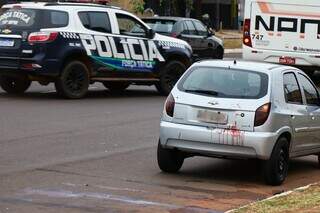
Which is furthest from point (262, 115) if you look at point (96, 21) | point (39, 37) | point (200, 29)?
point (200, 29)

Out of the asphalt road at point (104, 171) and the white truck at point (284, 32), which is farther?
the white truck at point (284, 32)

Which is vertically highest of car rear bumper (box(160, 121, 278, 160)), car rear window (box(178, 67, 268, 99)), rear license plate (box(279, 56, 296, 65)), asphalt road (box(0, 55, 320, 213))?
car rear window (box(178, 67, 268, 99))

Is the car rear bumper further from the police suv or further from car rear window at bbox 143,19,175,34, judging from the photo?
car rear window at bbox 143,19,175,34

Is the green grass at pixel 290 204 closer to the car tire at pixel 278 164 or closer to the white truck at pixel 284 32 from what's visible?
the car tire at pixel 278 164

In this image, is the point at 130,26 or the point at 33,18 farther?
the point at 130,26

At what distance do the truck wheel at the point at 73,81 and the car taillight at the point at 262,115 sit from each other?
8200 millimetres

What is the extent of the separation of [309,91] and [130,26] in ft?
28.0

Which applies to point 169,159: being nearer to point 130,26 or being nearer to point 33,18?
point 33,18

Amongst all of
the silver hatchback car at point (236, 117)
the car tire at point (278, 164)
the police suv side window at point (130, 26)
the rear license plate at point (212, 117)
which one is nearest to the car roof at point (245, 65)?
the silver hatchback car at point (236, 117)

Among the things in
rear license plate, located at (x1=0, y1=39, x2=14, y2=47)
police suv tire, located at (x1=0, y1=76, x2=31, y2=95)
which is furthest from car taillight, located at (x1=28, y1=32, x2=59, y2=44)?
police suv tire, located at (x1=0, y1=76, x2=31, y2=95)

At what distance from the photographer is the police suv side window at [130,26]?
18.0 meters

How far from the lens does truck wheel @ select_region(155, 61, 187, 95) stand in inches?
749

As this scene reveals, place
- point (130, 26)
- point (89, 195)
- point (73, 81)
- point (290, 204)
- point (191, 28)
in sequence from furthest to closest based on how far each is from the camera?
point (191, 28)
point (130, 26)
point (73, 81)
point (89, 195)
point (290, 204)

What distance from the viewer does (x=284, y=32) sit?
70.0ft
